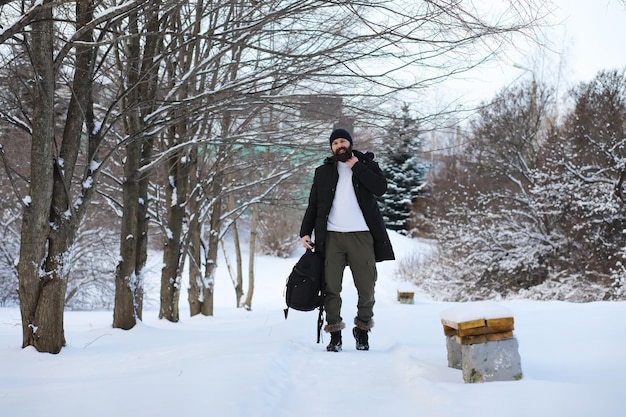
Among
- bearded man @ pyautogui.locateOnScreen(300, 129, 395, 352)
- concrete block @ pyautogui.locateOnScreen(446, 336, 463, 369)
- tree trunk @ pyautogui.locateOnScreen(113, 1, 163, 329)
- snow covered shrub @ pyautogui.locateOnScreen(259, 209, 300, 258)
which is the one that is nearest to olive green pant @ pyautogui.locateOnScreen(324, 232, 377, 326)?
bearded man @ pyautogui.locateOnScreen(300, 129, 395, 352)

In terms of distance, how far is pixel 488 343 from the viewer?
307cm

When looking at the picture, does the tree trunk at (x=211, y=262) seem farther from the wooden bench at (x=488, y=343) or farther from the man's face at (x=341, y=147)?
the wooden bench at (x=488, y=343)

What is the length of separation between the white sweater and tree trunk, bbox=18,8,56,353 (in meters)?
2.14

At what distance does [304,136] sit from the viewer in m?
6.75

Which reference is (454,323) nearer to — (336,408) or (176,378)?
(336,408)

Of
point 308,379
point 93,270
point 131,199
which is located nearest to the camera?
point 308,379

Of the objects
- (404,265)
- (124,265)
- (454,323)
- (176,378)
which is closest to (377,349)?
(454,323)

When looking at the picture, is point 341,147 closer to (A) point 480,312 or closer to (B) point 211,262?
(A) point 480,312

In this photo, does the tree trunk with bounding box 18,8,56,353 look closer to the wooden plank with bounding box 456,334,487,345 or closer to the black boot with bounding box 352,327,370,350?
the black boot with bounding box 352,327,370,350

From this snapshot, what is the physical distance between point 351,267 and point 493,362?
5.49 ft

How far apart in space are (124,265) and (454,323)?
16.1 feet

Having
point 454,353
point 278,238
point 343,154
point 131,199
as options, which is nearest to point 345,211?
point 343,154

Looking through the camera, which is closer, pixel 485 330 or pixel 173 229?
pixel 485 330

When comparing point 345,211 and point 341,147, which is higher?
point 341,147
